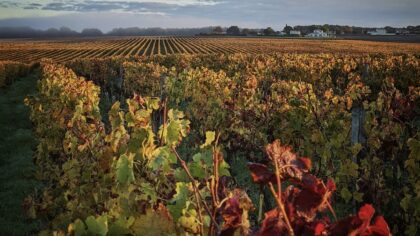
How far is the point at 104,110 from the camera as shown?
16.6 meters

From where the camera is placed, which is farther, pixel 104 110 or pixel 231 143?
pixel 104 110

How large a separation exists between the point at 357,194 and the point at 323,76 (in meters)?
13.7

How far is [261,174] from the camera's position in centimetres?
135

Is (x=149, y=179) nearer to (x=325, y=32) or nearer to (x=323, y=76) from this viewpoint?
(x=323, y=76)

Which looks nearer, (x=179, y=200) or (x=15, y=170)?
(x=179, y=200)

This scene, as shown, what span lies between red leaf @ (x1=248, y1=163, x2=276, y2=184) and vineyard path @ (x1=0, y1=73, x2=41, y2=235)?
19.5 ft

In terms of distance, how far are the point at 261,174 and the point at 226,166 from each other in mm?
1187

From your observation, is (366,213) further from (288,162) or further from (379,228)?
(288,162)

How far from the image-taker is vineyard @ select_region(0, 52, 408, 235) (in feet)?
4.61

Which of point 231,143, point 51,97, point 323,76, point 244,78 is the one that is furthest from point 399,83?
point 51,97

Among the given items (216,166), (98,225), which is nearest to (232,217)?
(216,166)

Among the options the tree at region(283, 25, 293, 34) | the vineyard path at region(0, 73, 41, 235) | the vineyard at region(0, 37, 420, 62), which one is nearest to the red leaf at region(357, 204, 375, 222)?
the vineyard path at region(0, 73, 41, 235)

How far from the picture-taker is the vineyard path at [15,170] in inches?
258

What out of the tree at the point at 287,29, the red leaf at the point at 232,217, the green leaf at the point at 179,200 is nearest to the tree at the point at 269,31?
the tree at the point at 287,29
